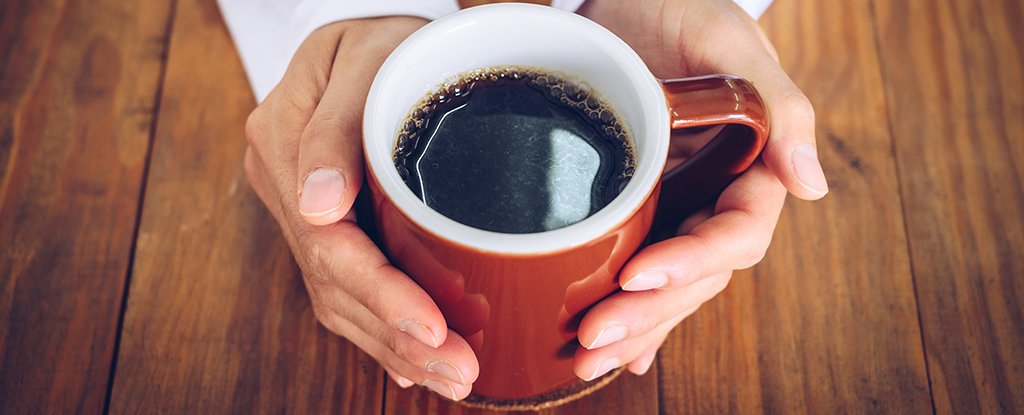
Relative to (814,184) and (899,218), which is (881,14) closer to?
(899,218)

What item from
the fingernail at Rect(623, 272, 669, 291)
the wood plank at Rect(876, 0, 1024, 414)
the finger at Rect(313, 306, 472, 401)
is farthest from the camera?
the wood plank at Rect(876, 0, 1024, 414)

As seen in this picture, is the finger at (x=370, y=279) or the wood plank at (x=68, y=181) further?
the wood plank at (x=68, y=181)

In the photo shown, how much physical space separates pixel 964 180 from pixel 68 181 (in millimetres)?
993

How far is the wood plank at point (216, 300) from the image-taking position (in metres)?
0.78

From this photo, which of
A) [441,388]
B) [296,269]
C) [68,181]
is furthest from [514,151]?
[68,181]

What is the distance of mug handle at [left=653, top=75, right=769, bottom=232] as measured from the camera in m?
0.54

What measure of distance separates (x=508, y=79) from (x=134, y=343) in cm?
48

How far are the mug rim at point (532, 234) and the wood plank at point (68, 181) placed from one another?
452mm

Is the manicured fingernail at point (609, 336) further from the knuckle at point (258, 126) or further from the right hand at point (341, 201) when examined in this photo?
the knuckle at point (258, 126)

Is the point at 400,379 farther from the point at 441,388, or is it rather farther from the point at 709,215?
the point at 709,215

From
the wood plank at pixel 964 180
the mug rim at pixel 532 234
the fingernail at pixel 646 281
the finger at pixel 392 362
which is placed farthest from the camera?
the wood plank at pixel 964 180

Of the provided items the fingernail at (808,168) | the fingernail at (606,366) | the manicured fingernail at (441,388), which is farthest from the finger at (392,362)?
the fingernail at (808,168)

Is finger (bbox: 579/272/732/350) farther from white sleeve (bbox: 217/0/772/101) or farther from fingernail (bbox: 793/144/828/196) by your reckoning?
white sleeve (bbox: 217/0/772/101)

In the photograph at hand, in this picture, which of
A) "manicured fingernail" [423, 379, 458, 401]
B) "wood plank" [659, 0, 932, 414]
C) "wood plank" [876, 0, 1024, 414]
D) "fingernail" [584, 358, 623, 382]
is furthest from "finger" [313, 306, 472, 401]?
"wood plank" [876, 0, 1024, 414]
